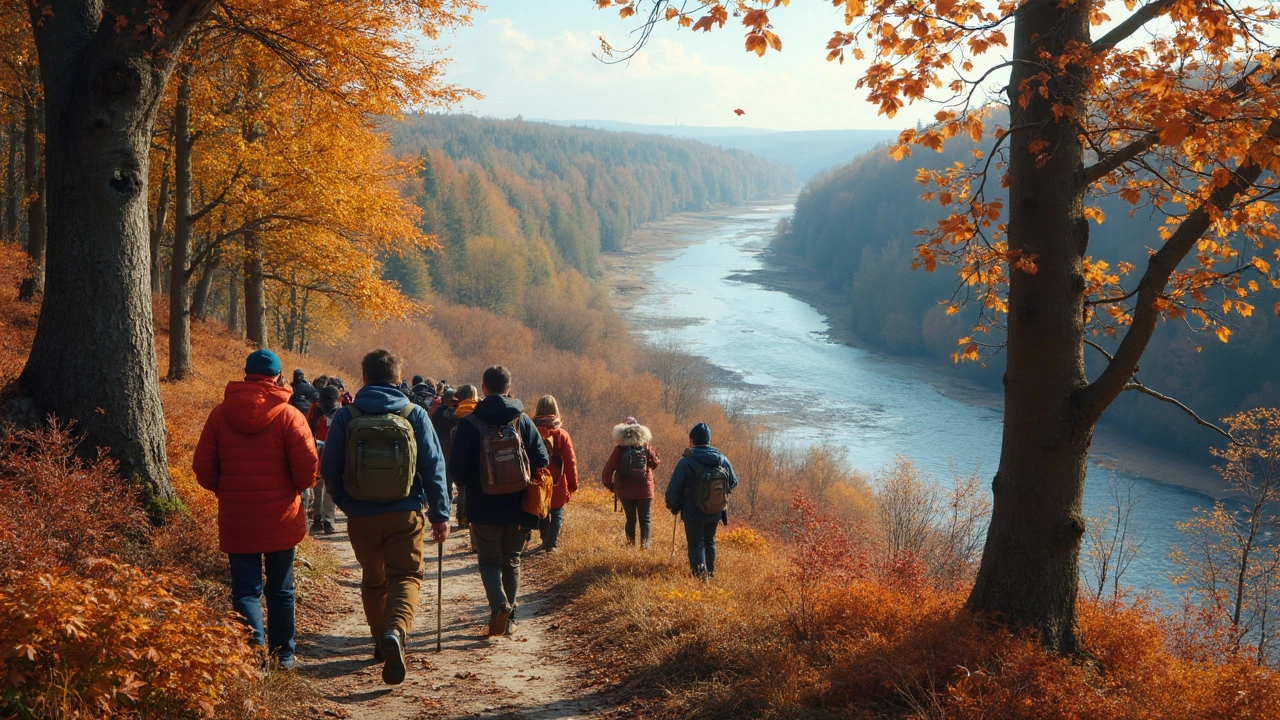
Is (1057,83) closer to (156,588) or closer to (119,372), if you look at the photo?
(156,588)

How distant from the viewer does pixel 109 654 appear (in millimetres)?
3281

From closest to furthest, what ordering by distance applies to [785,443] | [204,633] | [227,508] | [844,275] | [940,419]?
[204,633] < [227,508] < [785,443] < [940,419] < [844,275]

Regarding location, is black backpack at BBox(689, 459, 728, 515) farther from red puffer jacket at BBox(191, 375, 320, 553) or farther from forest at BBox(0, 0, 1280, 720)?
red puffer jacket at BBox(191, 375, 320, 553)

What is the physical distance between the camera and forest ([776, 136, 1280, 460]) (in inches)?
2112

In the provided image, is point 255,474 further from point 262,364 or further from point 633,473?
point 633,473

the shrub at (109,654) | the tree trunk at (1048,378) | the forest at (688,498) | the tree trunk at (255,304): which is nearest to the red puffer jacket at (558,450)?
the forest at (688,498)

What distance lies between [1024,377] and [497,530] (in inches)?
143

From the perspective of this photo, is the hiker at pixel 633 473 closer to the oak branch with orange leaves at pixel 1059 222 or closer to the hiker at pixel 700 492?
the hiker at pixel 700 492

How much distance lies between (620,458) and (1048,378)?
4.79 metres

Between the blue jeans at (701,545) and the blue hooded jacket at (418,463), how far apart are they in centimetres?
325

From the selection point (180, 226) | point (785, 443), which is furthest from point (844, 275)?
point (180, 226)

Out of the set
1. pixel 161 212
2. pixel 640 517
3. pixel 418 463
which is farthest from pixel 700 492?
pixel 161 212

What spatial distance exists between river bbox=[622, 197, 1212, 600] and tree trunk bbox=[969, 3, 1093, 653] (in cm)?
2167

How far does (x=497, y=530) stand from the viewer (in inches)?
237
